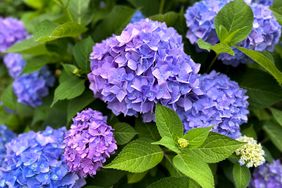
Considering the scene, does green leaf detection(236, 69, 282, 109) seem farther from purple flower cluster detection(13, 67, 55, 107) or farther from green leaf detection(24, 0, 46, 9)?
green leaf detection(24, 0, 46, 9)

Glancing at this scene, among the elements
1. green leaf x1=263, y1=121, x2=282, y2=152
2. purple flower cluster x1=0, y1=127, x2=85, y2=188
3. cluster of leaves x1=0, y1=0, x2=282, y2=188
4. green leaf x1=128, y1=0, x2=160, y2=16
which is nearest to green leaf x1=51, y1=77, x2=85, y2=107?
cluster of leaves x1=0, y1=0, x2=282, y2=188

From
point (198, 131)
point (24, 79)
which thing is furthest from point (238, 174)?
point (24, 79)

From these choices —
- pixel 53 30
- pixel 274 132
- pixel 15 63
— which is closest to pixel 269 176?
pixel 274 132

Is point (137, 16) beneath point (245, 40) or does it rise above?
beneath

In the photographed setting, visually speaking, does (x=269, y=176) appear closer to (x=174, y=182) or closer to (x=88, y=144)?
(x=174, y=182)

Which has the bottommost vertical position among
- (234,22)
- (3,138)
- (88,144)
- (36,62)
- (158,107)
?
(3,138)

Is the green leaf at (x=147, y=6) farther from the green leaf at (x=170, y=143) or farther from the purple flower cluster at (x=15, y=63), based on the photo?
the green leaf at (x=170, y=143)
